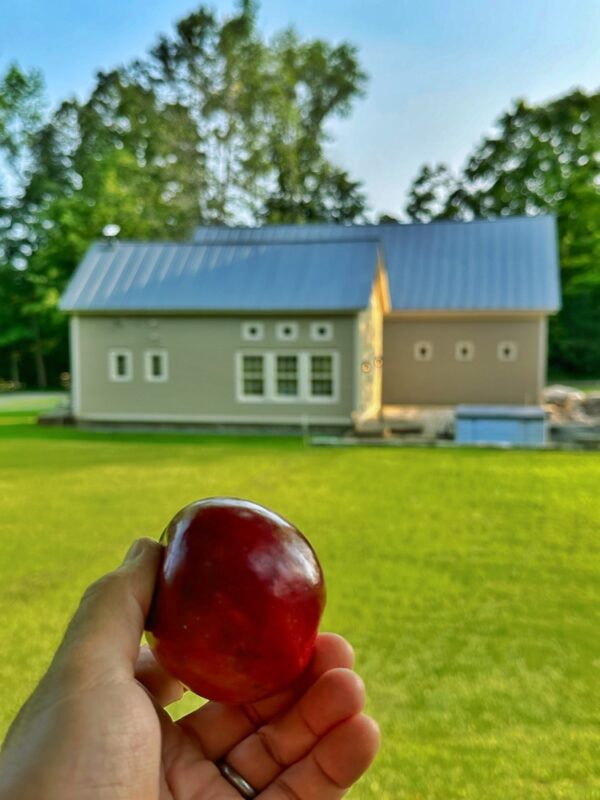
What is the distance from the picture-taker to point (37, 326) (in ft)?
99.3

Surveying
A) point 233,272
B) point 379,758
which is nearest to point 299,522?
point 379,758

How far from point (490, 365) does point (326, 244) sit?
549cm

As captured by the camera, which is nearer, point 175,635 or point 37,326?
point 175,635

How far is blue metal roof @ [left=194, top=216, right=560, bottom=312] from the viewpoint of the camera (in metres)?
17.2

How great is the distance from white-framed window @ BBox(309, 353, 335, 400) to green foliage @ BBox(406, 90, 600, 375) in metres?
17.2

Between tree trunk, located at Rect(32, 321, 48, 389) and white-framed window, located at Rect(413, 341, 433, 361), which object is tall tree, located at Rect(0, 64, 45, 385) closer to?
tree trunk, located at Rect(32, 321, 48, 389)

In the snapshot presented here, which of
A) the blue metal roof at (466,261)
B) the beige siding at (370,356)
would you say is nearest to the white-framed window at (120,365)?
the beige siding at (370,356)

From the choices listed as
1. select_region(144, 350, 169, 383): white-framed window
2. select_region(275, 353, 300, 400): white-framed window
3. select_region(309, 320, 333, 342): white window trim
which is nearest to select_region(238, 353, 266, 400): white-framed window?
select_region(275, 353, 300, 400): white-framed window

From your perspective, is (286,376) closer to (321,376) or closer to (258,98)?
(321,376)

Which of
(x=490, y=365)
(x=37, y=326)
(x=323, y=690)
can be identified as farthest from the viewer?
(x=37, y=326)

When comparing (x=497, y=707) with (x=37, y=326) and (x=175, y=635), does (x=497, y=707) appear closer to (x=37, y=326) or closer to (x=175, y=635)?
(x=175, y=635)

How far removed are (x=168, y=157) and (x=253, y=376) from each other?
1683 cm

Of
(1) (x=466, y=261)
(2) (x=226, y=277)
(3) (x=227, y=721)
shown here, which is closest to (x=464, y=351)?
(1) (x=466, y=261)

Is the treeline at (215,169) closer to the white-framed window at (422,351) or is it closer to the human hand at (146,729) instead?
the white-framed window at (422,351)
